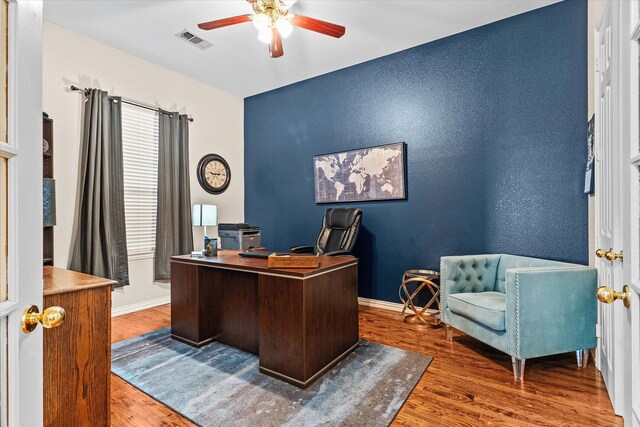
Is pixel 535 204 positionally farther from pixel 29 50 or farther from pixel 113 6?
pixel 113 6

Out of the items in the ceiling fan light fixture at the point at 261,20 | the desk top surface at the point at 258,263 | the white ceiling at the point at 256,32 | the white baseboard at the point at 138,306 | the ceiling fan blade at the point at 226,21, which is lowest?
the white baseboard at the point at 138,306

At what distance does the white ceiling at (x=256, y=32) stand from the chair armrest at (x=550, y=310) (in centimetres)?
238

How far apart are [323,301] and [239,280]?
83 cm

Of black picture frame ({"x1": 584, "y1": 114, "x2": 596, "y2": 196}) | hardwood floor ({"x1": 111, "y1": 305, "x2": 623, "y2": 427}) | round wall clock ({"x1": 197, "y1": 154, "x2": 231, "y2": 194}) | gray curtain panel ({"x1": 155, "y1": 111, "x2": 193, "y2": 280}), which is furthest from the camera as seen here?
round wall clock ({"x1": 197, "y1": 154, "x2": 231, "y2": 194})

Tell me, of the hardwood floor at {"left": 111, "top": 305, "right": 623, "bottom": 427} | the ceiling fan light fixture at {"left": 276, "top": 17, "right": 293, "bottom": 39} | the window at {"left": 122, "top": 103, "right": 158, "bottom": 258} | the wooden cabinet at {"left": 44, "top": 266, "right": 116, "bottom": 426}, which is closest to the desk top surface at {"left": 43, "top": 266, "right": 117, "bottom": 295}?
the wooden cabinet at {"left": 44, "top": 266, "right": 116, "bottom": 426}

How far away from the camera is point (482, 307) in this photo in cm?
232

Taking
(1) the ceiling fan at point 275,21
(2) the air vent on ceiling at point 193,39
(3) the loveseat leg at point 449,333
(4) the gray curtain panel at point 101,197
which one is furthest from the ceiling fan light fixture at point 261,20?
(3) the loveseat leg at point 449,333

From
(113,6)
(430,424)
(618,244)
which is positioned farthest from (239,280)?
(113,6)

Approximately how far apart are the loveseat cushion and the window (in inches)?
137

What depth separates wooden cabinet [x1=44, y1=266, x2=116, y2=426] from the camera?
1288 mm

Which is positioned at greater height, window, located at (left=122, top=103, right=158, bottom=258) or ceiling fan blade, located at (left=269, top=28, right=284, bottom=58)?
ceiling fan blade, located at (left=269, top=28, right=284, bottom=58)

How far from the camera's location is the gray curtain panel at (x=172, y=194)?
12.8 feet

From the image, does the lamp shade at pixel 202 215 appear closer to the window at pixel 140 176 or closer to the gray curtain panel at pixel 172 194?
the gray curtain panel at pixel 172 194

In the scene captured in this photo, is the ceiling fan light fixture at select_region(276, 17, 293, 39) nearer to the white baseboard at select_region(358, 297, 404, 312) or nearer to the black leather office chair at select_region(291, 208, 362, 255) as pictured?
the black leather office chair at select_region(291, 208, 362, 255)
